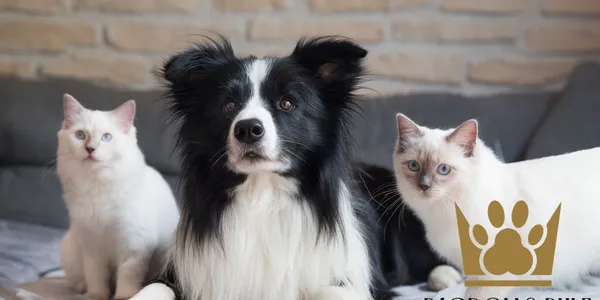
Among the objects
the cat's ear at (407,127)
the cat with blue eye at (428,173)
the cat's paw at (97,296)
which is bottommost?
the cat's paw at (97,296)

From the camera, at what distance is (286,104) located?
146cm

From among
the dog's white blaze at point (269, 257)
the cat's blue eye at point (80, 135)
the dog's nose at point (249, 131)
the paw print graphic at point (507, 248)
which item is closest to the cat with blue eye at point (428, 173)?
the paw print graphic at point (507, 248)

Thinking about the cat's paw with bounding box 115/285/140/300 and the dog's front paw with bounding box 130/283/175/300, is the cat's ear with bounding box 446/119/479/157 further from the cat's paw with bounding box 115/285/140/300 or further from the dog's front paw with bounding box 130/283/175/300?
the cat's paw with bounding box 115/285/140/300

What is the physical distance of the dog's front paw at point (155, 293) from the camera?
145 centimetres

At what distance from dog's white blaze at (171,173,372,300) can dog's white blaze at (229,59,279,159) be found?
137mm

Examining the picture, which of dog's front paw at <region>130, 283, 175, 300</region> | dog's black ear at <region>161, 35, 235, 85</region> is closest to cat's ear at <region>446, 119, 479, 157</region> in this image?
dog's black ear at <region>161, 35, 235, 85</region>

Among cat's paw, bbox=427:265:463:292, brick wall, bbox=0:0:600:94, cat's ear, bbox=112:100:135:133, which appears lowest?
cat's paw, bbox=427:265:463:292

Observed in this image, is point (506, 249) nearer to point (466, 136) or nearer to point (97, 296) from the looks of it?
point (466, 136)

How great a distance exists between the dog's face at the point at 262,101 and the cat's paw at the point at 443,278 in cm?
54

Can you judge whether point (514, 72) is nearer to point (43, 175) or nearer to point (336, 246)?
point (336, 246)

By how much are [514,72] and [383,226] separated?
1.36 metres

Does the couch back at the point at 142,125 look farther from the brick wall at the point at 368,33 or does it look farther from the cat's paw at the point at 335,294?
the cat's paw at the point at 335,294

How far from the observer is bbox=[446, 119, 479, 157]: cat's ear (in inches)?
54.6

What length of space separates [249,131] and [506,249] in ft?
2.02
